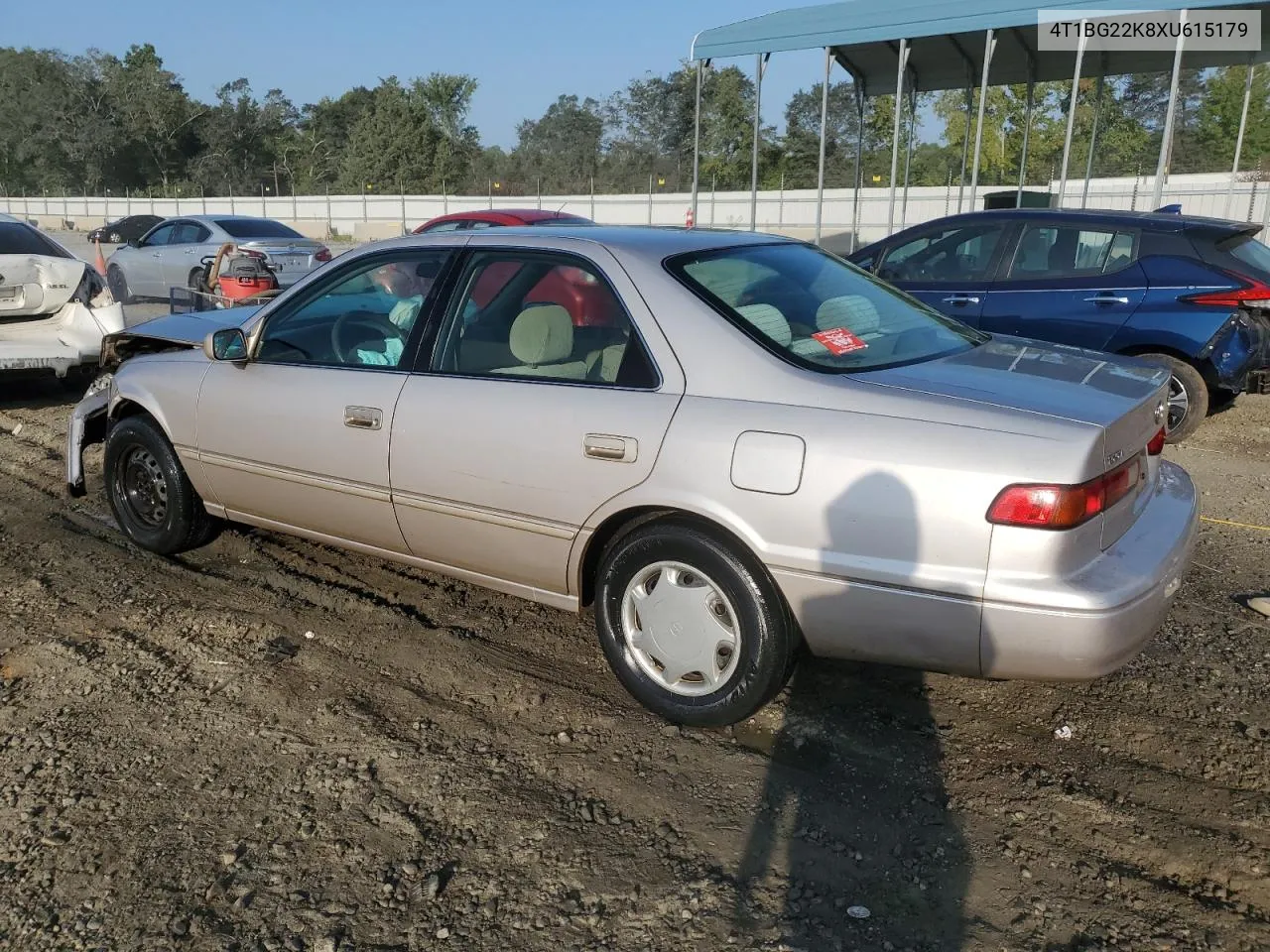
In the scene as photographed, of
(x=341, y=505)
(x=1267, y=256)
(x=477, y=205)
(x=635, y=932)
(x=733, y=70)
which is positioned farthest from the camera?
(x=733, y=70)

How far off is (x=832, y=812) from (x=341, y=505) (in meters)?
2.28

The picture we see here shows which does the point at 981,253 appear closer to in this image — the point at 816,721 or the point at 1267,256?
the point at 1267,256

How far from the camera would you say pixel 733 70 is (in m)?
64.1

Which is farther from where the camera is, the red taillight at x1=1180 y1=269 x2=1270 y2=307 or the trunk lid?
the red taillight at x1=1180 y1=269 x2=1270 y2=307

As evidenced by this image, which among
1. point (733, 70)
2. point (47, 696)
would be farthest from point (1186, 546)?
point (733, 70)

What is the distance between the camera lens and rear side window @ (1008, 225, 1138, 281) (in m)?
7.48

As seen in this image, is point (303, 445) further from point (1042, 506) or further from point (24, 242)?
point (24, 242)

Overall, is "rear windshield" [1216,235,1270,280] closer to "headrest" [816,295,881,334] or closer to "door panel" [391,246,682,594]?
"headrest" [816,295,881,334]

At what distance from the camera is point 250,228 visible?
15.5 m

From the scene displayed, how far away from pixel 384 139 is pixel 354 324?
63.8 m

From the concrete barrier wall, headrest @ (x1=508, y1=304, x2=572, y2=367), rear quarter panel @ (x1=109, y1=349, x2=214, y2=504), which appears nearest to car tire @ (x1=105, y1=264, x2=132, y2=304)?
the concrete barrier wall

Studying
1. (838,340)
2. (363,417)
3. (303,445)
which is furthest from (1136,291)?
(303,445)

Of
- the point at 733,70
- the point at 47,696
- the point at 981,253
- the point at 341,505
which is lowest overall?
the point at 47,696

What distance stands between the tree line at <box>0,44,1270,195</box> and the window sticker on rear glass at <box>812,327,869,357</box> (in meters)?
48.1
